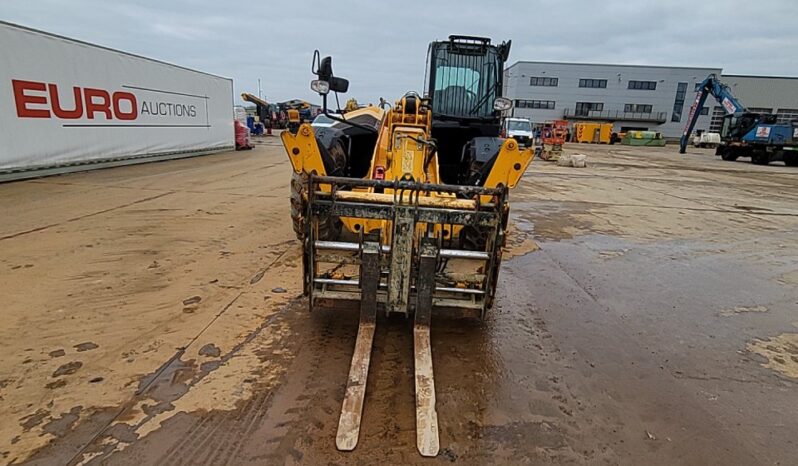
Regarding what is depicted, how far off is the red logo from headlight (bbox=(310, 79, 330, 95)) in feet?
27.9

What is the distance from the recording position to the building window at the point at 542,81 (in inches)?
2132

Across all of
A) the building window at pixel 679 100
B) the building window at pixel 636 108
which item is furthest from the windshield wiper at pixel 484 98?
the building window at pixel 679 100

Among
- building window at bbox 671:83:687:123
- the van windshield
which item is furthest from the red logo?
building window at bbox 671:83:687:123

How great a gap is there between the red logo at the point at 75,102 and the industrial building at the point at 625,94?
47620 mm

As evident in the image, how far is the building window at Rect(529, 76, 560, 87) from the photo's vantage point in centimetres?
5416

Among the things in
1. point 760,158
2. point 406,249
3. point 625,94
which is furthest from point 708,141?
point 406,249

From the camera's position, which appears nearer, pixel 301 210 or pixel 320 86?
pixel 301 210

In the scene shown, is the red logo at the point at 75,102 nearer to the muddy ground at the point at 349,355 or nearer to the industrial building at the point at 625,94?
the muddy ground at the point at 349,355

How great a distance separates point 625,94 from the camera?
176 ft

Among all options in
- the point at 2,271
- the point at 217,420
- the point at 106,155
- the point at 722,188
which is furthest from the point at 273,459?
the point at 722,188

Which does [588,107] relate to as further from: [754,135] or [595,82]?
[754,135]

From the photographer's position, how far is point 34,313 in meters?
3.33

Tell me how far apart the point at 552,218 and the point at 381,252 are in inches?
223

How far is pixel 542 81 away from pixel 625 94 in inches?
399
